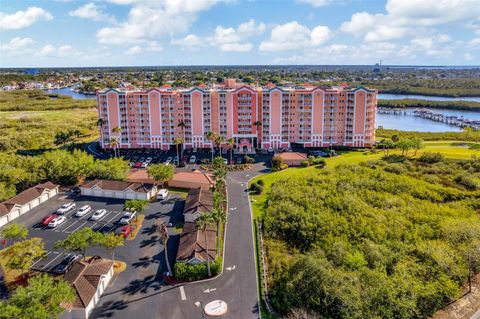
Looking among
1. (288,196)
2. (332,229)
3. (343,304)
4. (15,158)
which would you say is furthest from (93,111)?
(343,304)

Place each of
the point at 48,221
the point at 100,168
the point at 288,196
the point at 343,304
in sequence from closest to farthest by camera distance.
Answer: the point at 343,304 < the point at 48,221 < the point at 288,196 < the point at 100,168

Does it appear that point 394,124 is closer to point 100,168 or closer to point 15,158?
point 100,168

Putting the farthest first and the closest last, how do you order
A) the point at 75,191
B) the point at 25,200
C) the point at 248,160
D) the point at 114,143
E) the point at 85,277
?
the point at 248,160
the point at 114,143
the point at 75,191
the point at 25,200
the point at 85,277

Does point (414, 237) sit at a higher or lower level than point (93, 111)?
lower

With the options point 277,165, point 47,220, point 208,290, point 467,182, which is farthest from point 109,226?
point 467,182

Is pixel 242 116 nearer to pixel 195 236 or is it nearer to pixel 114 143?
pixel 114 143

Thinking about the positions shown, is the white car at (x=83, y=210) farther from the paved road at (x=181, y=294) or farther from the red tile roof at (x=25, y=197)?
the paved road at (x=181, y=294)

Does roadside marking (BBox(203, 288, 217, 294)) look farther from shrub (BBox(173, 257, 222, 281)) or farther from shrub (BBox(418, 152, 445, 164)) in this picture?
shrub (BBox(418, 152, 445, 164))
